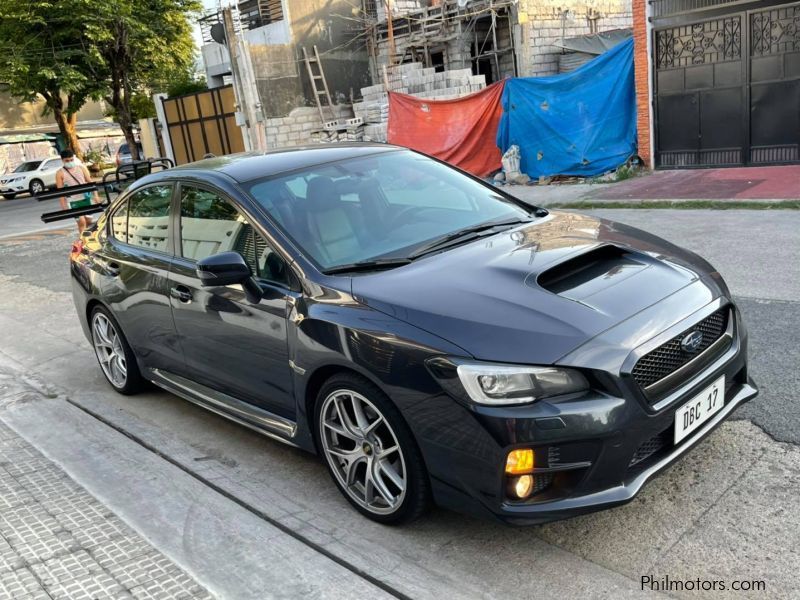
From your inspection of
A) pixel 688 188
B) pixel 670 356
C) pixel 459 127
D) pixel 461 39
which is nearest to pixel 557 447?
pixel 670 356

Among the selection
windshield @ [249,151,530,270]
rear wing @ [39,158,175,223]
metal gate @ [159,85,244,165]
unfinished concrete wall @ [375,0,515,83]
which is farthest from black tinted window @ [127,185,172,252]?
metal gate @ [159,85,244,165]

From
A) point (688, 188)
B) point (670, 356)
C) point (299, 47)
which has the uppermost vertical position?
point (299, 47)

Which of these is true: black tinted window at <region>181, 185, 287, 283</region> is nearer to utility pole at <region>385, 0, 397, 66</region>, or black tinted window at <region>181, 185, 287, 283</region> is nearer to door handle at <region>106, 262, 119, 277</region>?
door handle at <region>106, 262, 119, 277</region>

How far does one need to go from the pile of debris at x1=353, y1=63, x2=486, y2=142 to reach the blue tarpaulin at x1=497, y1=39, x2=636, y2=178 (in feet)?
15.1

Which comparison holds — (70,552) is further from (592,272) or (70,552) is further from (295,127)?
(295,127)

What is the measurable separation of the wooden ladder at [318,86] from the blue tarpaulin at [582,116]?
11158mm

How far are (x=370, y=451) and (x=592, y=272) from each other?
4.11 ft

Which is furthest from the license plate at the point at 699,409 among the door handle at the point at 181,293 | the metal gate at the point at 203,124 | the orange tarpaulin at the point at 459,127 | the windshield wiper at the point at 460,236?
the metal gate at the point at 203,124

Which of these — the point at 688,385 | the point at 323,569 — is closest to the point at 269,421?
the point at 323,569

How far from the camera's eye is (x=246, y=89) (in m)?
23.0

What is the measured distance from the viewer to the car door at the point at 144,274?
14.5 feet

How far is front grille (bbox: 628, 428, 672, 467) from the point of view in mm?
2787

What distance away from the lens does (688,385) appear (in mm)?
2930

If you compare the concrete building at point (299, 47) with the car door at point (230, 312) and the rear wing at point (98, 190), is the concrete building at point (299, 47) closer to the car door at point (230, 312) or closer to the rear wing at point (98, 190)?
the rear wing at point (98, 190)
